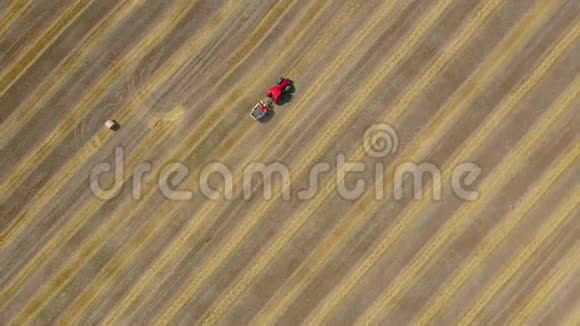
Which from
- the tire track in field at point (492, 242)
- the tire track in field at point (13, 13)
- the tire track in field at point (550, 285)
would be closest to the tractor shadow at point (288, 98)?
the tire track in field at point (492, 242)

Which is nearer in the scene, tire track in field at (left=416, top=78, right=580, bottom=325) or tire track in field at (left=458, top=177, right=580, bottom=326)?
tire track in field at (left=458, top=177, right=580, bottom=326)

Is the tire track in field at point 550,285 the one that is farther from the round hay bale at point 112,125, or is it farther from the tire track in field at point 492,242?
the round hay bale at point 112,125

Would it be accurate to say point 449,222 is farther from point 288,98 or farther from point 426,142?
point 288,98

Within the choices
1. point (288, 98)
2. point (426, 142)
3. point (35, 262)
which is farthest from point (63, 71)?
point (426, 142)

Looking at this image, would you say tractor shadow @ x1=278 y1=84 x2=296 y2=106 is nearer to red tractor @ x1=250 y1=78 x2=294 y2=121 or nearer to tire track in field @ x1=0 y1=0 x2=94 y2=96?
red tractor @ x1=250 y1=78 x2=294 y2=121

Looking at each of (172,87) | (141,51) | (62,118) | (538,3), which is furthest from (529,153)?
(62,118)

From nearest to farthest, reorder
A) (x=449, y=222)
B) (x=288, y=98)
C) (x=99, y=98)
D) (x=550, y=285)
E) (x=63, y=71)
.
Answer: (x=550, y=285), (x=449, y=222), (x=288, y=98), (x=99, y=98), (x=63, y=71)

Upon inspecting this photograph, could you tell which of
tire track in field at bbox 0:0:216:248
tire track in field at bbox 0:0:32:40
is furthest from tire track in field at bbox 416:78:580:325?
tire track in field at bbox 0:0:32:40
